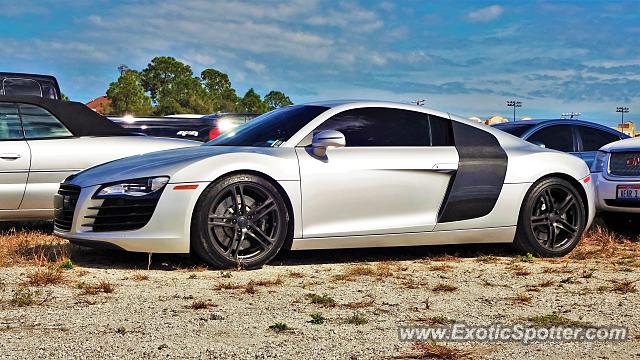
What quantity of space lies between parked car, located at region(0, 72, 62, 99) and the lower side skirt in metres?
5.06

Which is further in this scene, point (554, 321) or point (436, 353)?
point (554, 321)

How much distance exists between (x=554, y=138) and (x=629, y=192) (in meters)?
2.35

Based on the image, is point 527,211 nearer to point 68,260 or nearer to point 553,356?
point 553,356

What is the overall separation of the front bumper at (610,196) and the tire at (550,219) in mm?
1237

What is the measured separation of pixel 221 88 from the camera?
86438 millimetres

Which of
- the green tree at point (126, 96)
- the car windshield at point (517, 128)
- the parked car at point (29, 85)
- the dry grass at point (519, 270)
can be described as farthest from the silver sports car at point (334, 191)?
the green tree at point (126, 96)

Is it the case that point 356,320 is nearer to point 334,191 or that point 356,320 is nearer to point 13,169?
point 334,191

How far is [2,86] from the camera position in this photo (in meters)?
10.2

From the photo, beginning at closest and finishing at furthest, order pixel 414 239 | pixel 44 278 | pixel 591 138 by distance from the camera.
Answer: pixel 44 278 < pixel 414 239 < pixel 591 138

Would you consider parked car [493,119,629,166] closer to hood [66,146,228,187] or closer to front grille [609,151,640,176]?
front grille [609,151,640,176]

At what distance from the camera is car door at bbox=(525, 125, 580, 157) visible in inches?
428

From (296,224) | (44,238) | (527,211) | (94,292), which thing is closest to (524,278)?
(527,211)

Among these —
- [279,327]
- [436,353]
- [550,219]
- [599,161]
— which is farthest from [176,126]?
[436,353]

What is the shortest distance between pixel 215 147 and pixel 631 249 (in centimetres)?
425
